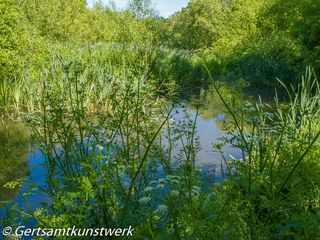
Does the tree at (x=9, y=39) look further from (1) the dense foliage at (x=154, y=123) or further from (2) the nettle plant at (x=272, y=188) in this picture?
(2) the nettle plant at (x=272, y=188)

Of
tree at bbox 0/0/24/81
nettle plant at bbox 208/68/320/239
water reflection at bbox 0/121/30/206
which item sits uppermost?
tree at bbox 0/0/24/81

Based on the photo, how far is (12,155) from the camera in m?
6.38

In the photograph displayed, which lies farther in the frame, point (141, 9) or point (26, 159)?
point (141, 9)

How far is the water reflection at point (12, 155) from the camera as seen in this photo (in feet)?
16.5

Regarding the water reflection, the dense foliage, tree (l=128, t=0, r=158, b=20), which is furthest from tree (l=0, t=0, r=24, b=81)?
tree (l=128, t=0, r=158, b=20)

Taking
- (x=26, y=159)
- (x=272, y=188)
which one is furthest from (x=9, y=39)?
(x=272, y=188)

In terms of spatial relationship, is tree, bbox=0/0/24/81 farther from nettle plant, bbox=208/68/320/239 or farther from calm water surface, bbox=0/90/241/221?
nettle plant, bbox=208/68/320/239

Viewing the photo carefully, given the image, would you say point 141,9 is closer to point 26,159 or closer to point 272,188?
point 26,159

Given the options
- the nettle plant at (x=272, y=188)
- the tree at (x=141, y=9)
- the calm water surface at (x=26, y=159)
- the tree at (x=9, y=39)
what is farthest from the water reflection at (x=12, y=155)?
the tree at (x=141, y=9)

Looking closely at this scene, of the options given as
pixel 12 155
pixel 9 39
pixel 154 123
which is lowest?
pixel 12 155

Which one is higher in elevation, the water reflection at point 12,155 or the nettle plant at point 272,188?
the nettle plant at point 272,188

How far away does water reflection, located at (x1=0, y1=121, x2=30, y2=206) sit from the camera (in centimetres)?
503

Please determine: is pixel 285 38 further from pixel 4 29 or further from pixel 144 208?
pixel 144 208

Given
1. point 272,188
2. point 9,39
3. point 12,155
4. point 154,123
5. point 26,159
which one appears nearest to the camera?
point 272,188
